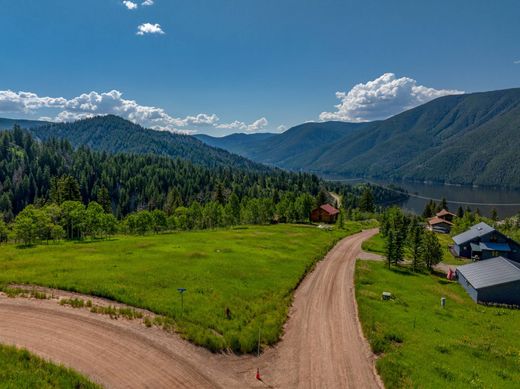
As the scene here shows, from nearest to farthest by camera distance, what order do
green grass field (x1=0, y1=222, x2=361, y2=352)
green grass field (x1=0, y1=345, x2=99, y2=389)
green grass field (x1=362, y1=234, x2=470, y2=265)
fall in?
1. green grass field (x1=0, y1=345, x2=99, y2=389)
2. green grass field (x1=0, y1=222, x2=361, y2=352)
3. green grass field (x1=362, y1=234, x2=470, y2=265)

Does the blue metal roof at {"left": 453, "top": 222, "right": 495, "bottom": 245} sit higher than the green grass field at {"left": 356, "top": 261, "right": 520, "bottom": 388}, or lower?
higher

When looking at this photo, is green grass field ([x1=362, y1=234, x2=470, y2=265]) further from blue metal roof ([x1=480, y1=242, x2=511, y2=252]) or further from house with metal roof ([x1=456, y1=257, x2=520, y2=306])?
house with metal roof ([x1=456, y1=257, x2=520, y2=306])

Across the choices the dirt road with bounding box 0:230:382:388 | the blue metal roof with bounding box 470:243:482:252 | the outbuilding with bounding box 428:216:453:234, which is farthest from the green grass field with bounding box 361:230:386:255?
the dirt road with bounding box 0:230:382:388

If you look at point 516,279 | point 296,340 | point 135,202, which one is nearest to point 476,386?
point 296,340

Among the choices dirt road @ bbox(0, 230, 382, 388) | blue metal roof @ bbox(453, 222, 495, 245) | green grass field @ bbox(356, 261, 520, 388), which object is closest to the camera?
dirt road @ bbox(0, 230, 382, 388)

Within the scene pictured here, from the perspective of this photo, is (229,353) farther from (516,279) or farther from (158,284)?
(516,279)

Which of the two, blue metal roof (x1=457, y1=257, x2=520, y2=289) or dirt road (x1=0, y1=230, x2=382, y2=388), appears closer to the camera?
dirt road (x1=0, y1=230, x2=382, y2=388)

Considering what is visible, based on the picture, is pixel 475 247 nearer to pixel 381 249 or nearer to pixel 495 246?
pixel 495 246
